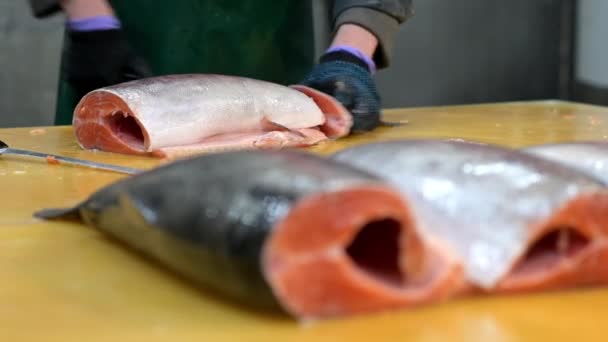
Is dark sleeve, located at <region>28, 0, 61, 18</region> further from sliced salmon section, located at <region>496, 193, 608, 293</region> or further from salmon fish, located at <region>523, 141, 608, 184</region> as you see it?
sliced salmon section, located at <region>496, 193, 608, 293</region>

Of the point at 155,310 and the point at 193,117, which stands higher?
the point at 155,310

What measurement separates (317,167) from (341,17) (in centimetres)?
180

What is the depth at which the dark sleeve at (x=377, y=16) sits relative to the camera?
7.93ft

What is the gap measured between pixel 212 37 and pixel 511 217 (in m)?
1.89

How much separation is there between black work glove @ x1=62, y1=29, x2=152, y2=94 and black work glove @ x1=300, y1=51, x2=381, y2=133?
0.47 metres

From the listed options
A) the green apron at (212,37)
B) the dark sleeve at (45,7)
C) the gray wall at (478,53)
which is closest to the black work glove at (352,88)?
the green apron at (212,37)

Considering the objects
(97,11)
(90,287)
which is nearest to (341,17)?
(97,11)

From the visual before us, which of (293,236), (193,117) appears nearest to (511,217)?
(293,236)

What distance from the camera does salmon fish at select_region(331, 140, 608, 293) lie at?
751mm

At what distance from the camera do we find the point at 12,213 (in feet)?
3.90

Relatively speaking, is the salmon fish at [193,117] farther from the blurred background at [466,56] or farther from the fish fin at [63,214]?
the blurred background at [466,56]

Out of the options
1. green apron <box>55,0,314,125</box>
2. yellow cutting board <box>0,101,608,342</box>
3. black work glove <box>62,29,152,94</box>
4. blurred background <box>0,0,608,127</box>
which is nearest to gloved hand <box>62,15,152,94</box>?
black work glove <box>62,29,152,94</box>

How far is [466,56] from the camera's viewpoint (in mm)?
4117

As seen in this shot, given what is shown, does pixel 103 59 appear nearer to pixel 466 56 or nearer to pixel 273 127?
pixel 273 127
